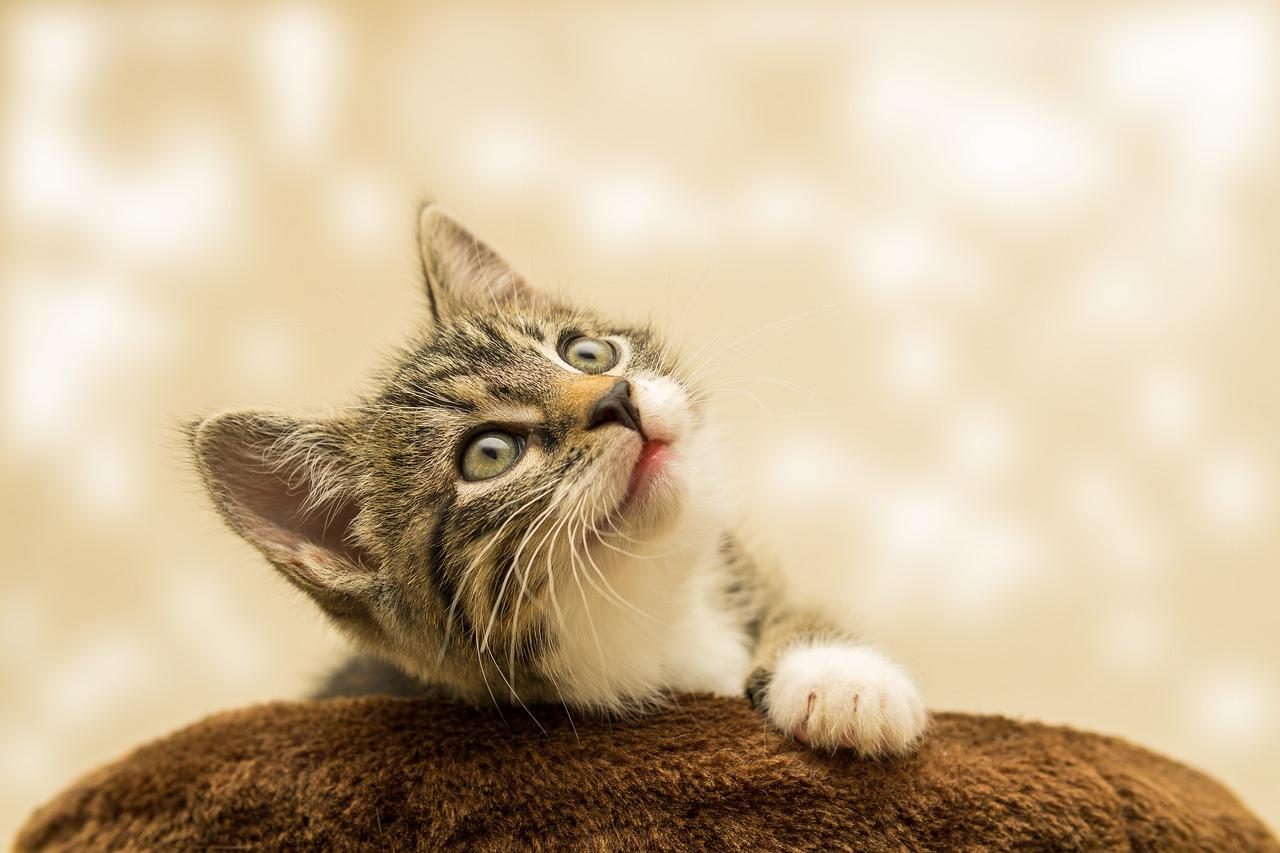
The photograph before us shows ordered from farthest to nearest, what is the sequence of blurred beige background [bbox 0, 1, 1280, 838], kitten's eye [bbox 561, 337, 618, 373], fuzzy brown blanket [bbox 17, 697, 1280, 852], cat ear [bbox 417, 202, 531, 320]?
blurred beige background [bbox 0, 1, 1280, 838] < cat ear [bbox 417, 202, 531, 320] < kitten's eye [bbox 561, 337, 618, 373] < fuzzy brown blanket [bbox 17, 697, 1280, 852]

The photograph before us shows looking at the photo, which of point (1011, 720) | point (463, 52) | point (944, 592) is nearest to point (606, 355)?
point (1011, 720)

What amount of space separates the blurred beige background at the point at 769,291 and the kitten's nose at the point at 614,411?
93 centimetres

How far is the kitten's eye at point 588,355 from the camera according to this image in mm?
1118

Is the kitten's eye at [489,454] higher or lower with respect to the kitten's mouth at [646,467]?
lower

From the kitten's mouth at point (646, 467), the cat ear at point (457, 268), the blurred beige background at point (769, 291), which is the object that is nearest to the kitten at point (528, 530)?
the kitten's mouth at point (646, 467)

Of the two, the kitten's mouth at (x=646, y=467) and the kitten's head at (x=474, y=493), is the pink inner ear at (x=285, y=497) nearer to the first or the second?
the kitten's head at (x=474, y=493)

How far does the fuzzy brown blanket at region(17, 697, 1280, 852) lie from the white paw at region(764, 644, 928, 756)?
0.07ft

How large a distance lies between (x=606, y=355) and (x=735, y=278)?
3.71ft

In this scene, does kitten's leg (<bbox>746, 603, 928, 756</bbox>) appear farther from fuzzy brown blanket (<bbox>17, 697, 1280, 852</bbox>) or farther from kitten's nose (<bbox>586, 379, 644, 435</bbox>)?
kitten's nose (<bbox>586, 379, 644, 435</bbox>)

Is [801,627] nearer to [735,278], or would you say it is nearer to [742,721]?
[742,721]

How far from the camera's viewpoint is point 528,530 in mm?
919

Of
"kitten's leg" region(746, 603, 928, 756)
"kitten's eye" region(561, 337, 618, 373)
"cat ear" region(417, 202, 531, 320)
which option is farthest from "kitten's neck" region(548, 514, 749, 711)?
"cat ear" region(417, 202, 531, 320)

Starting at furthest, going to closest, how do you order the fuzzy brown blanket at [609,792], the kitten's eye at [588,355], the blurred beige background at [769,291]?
1. the blurred beige background at [769,291]
2. the kitten's eye at [588,355]
3. the fuzzy brown blanket at [609,792]

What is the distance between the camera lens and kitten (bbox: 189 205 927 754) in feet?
3.06
